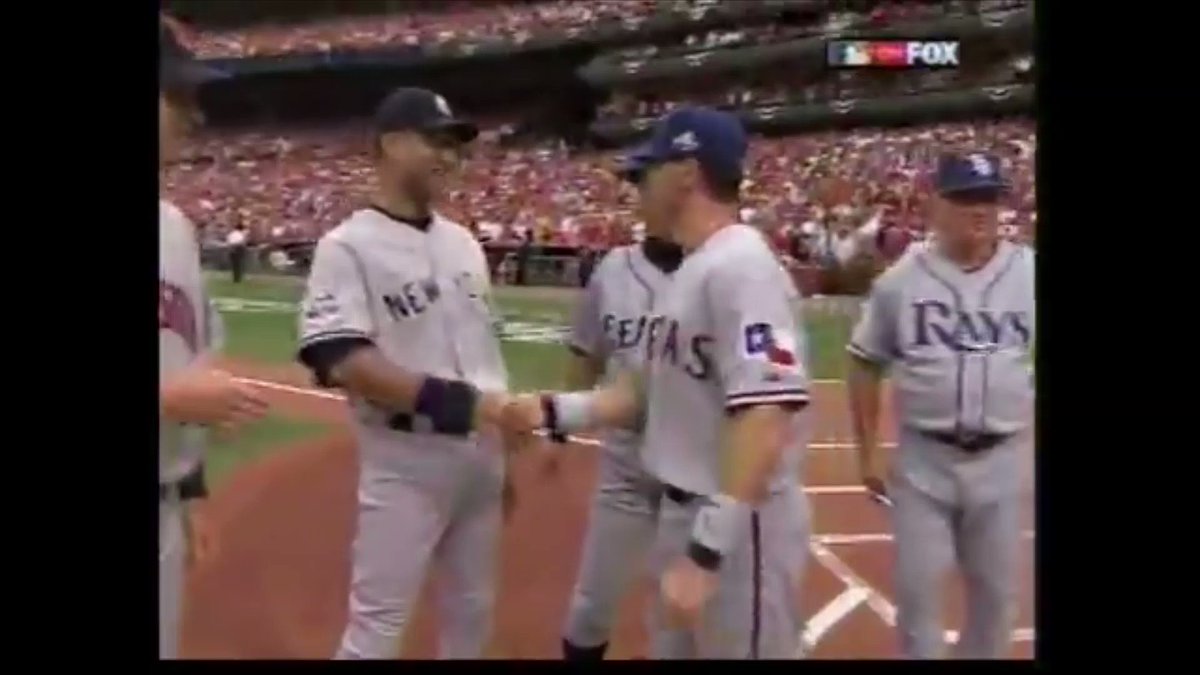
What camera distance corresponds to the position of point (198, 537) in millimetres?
2701

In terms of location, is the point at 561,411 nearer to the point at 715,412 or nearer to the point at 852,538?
the point at 715,412

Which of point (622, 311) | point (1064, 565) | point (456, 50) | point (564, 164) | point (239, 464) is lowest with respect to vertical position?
point (1064, 565)

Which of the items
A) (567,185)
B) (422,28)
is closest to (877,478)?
(567,185)

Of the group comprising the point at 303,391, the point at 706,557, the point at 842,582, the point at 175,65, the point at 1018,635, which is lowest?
the point at 1018,635

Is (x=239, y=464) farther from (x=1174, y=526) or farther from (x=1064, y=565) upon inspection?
(x=1174, y=526)

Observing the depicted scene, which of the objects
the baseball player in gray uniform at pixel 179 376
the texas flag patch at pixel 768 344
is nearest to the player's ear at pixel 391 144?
the baseball player in gray uniform at pixel 179 376

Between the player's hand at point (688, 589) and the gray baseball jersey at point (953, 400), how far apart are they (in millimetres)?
572

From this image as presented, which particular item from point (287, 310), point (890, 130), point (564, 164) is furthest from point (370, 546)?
point (890, 130)

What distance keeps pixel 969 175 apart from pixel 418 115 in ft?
3.44

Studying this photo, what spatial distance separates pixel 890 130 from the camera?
2785 millimetres

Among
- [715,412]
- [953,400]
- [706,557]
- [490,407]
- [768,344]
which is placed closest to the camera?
[706,557]

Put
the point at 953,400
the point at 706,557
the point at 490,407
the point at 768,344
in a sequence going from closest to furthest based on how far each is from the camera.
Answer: the point at 706,557, the point at 768,344, the point at 490,407, the point at 953,400

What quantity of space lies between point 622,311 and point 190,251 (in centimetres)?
81

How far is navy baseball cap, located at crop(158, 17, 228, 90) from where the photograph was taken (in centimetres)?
272
